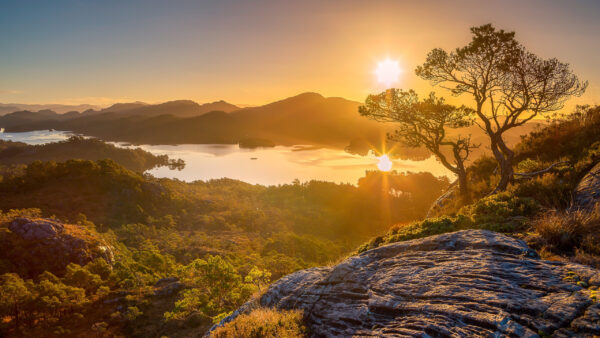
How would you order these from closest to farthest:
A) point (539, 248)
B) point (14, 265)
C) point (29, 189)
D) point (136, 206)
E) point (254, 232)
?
point (539, 248) < point (14, 265) < point (29, 189) < point (136, 206) < point (254, 232)

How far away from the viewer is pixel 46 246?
1748cm

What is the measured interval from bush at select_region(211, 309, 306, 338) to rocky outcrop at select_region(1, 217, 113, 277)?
18409mm

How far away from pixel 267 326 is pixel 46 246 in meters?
20.2

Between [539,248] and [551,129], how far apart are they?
1573cm

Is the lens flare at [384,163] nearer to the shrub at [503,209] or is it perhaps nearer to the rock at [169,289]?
the rock at [169,289]

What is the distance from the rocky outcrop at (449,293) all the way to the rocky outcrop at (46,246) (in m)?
18.0

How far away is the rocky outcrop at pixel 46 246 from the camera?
16.8 metres

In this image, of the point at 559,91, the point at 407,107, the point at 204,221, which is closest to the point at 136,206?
the point at 204,221

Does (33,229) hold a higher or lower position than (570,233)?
lower

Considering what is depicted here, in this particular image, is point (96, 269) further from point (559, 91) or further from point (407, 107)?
point (559, 91)

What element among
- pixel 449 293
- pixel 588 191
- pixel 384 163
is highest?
pixel 588 191

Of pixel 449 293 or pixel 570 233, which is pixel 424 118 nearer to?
pixel 570 233

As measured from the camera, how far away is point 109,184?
3791 cm

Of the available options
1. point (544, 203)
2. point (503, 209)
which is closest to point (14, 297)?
point (503, 209)
